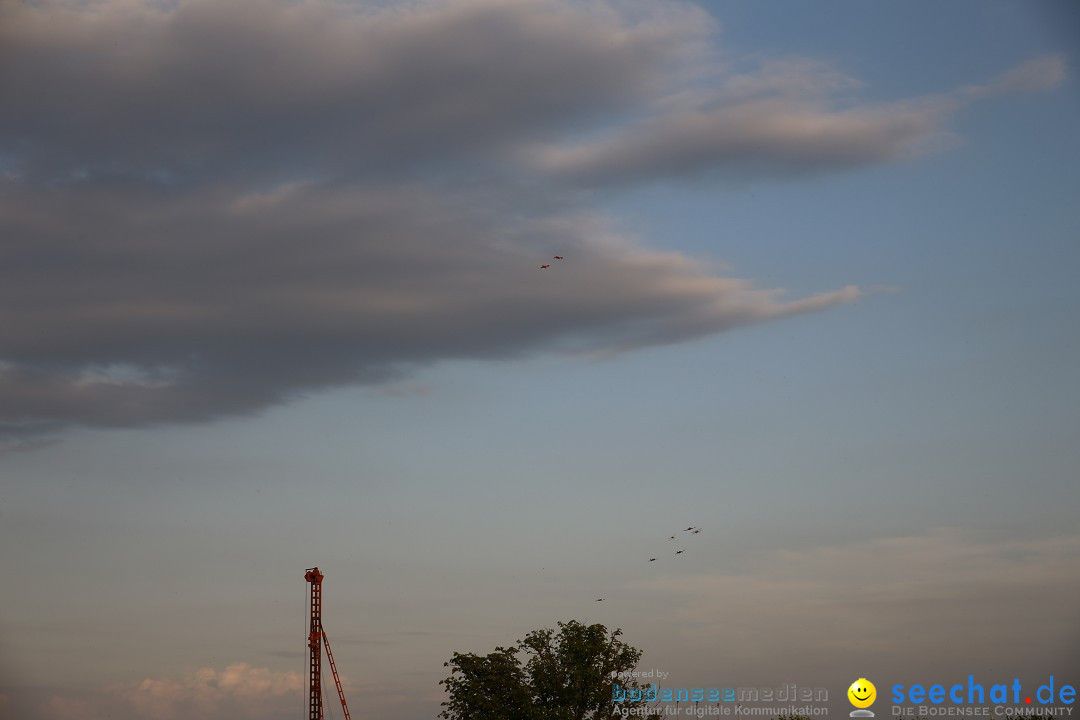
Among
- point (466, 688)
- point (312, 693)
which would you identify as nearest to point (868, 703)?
point (466, 688)

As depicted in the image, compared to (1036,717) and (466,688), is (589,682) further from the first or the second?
(1036,717)

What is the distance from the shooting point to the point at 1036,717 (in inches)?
5256

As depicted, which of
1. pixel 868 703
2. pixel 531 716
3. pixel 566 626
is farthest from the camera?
pixel 566 626

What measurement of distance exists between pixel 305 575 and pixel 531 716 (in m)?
52.6

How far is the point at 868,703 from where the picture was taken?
112375 mm

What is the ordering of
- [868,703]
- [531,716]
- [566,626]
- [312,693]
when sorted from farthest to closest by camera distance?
[312,693]
[566,626]
[531,716]
[868,703]

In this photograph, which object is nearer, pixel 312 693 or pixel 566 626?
pixel 566 626

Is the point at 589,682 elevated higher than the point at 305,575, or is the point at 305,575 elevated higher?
the point at 305,575

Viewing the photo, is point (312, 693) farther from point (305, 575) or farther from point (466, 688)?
point (466, 688)

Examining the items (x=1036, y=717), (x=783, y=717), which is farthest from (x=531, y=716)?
(x=1036, y=717)

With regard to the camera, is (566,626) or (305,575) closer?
(566,626)

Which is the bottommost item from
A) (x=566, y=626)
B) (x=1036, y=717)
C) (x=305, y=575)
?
(x=1036, y=717)

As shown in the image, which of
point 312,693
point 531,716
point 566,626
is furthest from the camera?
point 312,693

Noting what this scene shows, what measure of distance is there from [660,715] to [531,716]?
14.1m
